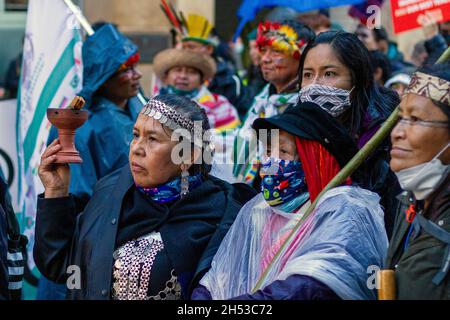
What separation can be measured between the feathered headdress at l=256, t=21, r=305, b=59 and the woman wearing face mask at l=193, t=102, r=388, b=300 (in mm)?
2233

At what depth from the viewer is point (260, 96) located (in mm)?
6668

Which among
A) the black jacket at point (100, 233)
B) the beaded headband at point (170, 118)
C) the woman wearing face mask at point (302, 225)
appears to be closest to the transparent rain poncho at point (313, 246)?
the woman wearing face mask at point (302, 225)

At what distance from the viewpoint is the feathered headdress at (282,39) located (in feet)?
21.4

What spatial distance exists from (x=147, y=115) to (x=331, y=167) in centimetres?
90

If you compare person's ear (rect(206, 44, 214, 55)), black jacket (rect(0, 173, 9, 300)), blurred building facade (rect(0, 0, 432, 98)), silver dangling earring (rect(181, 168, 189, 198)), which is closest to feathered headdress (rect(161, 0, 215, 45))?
person's ear (rect(206, 44, 214, 55))

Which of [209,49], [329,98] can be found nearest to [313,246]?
[329,98]

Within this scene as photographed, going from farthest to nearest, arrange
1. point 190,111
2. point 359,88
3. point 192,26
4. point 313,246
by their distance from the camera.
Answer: point 192,26
point 359,88
point 190,111
point 313,246

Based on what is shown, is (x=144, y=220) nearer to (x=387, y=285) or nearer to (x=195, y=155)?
(x=195, y=155)

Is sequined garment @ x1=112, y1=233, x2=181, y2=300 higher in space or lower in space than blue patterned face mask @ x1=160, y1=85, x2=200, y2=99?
lower

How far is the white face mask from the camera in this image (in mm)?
3568

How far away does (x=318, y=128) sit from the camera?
4203 millimetres

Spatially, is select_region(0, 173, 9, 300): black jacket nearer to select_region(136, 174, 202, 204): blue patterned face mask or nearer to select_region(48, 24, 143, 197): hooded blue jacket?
select_region(136, 174, 202, 204): blue patterned face mask

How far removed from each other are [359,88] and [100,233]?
1.51m
